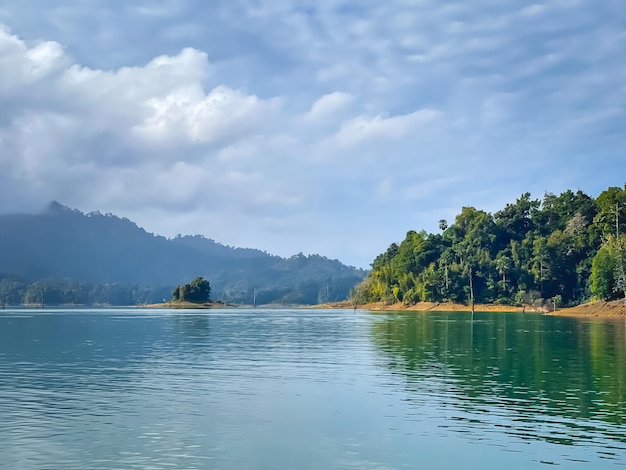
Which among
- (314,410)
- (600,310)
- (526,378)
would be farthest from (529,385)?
(600,310)

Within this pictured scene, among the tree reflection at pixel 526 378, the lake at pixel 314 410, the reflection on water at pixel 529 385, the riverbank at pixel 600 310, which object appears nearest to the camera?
the lake at pixel 314 410

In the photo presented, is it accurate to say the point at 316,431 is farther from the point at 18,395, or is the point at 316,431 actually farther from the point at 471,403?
the point at 18,395

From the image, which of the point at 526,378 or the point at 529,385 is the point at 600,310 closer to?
the point at 526,378

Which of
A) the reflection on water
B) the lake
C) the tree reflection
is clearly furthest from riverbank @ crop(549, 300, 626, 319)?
the lake

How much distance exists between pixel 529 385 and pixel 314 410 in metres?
14.1

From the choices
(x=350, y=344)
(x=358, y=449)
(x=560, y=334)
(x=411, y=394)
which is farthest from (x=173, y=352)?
(x=560, y=334)

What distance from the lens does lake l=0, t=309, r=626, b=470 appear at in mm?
21734

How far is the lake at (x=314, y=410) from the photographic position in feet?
71.3

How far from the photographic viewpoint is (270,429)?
85.0 feet

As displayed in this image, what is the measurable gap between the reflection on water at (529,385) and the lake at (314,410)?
135 millimetres

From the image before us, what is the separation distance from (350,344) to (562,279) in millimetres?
142852

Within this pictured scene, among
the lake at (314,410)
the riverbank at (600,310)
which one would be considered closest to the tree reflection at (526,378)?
the lake at (314,410)

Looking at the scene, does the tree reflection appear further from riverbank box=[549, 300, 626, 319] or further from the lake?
riverbank box=[549, 300, 626, 319]

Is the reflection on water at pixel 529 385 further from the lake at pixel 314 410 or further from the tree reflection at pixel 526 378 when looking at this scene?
the lake at pixel 314 410
